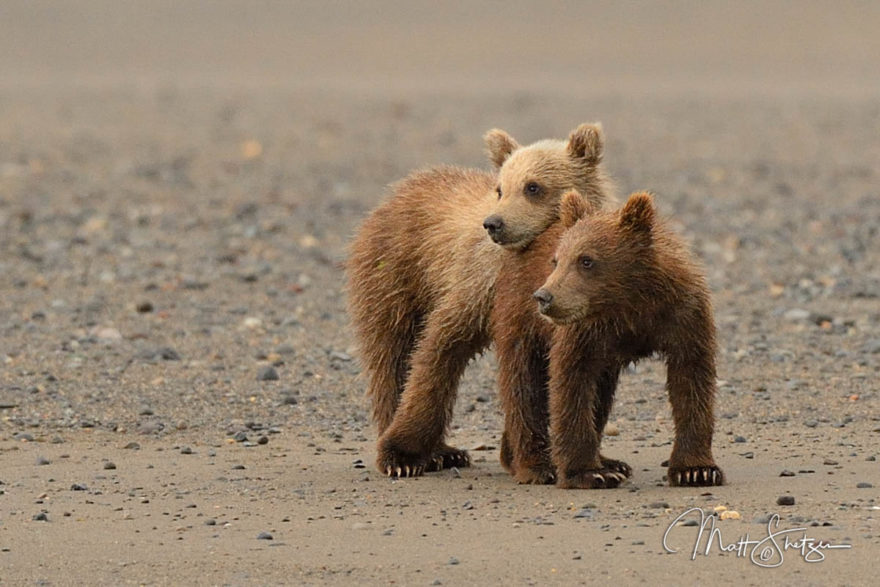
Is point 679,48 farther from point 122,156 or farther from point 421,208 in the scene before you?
point 421,208

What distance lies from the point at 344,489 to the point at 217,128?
2107 cm

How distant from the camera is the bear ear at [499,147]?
30.5 feet

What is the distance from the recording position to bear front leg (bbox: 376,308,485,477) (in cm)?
870

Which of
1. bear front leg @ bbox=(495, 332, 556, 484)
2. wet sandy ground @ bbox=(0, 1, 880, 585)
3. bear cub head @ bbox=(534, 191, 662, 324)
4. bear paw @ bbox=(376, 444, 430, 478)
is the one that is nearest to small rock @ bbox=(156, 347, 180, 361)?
wet sandy ground @ bbox=(0, 1, 880, 585)

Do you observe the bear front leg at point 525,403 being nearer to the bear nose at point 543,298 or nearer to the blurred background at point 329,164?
the bear nose at point 543,298

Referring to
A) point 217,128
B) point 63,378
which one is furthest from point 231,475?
point 217,128

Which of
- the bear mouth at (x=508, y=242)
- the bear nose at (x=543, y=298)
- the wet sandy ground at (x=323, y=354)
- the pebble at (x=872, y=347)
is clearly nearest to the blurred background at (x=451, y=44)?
the wet sandy ground at (x=323, y=354)

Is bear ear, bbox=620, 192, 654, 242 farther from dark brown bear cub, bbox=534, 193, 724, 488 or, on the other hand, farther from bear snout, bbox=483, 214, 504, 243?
bear snout, bbox=483, 214, 504, 243

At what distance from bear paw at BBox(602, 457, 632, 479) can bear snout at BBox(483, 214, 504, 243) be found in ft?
3.89

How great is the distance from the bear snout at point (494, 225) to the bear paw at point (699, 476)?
136 centimetres
